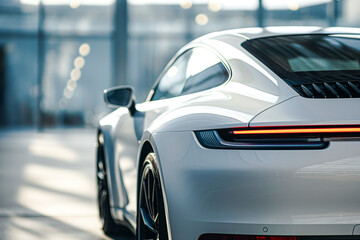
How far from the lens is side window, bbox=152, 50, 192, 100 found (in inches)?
153

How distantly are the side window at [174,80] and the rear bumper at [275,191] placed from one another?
1243 mm

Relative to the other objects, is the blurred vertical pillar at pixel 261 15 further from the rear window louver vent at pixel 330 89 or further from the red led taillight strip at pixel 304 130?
the red led taillight strip at pixel 304 130

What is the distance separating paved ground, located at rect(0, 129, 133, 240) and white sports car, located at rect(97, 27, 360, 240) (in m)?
1.94

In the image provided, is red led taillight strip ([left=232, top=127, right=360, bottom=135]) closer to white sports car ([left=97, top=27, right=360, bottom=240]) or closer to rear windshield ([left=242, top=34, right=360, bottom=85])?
white sports car ([left=97, top=27, right=360, bottom=240])

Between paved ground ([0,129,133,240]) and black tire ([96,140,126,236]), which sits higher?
black tire ([96,140,126,236])

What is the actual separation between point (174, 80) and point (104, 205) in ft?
4.21

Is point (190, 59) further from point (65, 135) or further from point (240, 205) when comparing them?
point (65, 135)

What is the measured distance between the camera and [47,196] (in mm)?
7156

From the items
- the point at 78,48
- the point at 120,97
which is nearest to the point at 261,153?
the point at 120,97

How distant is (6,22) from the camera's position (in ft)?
72.9

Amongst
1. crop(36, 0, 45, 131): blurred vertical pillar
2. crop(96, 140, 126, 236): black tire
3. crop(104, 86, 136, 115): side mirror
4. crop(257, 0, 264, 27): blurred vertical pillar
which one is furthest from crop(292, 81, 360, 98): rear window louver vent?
crop(36, 0, 45, 131): blurred vertical pillar

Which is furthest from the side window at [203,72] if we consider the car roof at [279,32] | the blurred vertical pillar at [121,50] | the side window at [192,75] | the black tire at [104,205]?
the blurred vertical pillar at [121,50]

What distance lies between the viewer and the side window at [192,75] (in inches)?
131

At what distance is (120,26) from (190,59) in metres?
13.0
